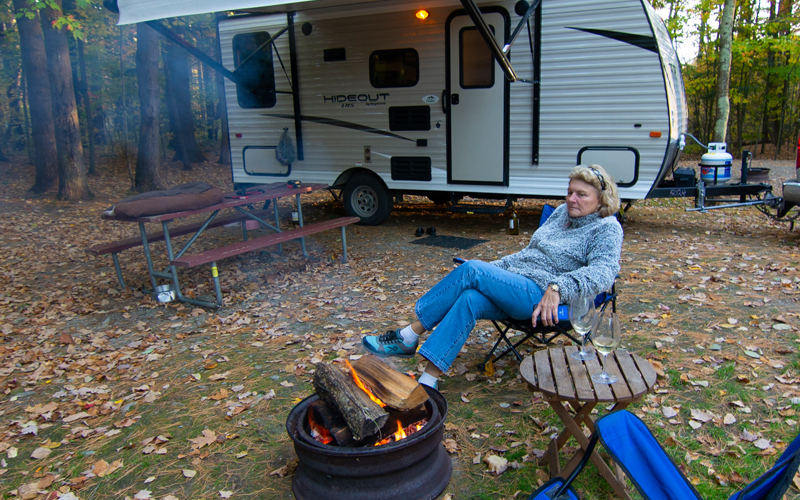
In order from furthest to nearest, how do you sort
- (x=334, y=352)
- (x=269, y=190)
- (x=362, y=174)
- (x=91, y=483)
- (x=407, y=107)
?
(x=362, y=174), (x=407, y=107), (x=269, y=190), (x=334, y=352), (x=91, y=483)

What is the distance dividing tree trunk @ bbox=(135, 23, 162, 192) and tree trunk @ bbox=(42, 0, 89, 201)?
3.68 feet

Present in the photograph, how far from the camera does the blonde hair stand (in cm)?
296

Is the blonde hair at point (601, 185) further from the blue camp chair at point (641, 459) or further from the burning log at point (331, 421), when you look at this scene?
the burning log at point (331, 421)

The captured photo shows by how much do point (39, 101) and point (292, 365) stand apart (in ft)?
30.6

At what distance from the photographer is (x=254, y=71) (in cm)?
809

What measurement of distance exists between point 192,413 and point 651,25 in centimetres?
591

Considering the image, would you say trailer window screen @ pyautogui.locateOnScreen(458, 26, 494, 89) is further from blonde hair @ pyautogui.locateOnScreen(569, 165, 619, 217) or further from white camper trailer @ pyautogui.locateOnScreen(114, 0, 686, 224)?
blonde hair @ pyautogui.locateOnScreen(569, 165, 619, 217)

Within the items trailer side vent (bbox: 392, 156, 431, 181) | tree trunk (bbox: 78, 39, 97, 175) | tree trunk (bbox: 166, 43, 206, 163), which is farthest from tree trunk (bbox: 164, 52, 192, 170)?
trailer side vent (bbox: 392, 156, 431, 181)

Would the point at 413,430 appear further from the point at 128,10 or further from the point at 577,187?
the point at 128,10

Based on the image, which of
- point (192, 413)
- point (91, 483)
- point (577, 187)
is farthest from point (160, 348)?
point (577, 187)

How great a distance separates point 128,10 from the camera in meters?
5.53

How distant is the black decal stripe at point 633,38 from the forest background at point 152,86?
4.75m

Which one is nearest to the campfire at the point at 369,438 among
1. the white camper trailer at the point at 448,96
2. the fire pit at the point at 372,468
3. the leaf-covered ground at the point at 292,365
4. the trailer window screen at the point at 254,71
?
the fire pit at the point at 372,468

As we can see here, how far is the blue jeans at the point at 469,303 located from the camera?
281 cm
